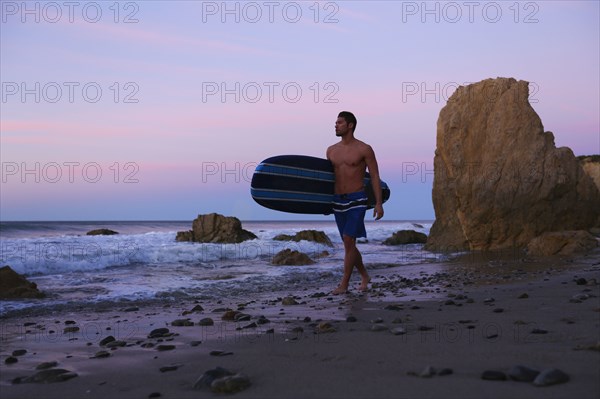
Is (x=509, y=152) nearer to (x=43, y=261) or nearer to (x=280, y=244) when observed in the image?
(x=280, y=244)

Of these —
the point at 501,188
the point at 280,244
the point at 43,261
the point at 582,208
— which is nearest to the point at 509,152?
the point at 501,188

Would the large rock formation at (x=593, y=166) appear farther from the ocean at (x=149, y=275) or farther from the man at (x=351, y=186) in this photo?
the man at (x=351, y=186)

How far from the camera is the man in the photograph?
702cm

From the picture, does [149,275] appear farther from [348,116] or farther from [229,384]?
[229,384]

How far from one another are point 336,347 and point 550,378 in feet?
4.44

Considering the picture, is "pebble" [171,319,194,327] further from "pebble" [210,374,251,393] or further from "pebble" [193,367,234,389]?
"pebble" [210,374,251,393]

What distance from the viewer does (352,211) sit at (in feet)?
23.2

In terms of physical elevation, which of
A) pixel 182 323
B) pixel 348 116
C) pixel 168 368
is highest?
pixel 348 116

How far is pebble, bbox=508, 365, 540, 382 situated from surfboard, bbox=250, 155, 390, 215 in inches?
207

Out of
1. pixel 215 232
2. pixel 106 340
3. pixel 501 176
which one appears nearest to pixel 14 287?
pixel 106 340

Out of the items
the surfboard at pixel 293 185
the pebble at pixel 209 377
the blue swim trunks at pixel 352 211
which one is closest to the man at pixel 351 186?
the blue swim trunks at pixel 352 211

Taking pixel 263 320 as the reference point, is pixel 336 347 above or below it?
above

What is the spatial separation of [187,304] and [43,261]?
704 cm

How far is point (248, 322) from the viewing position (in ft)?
15.8
